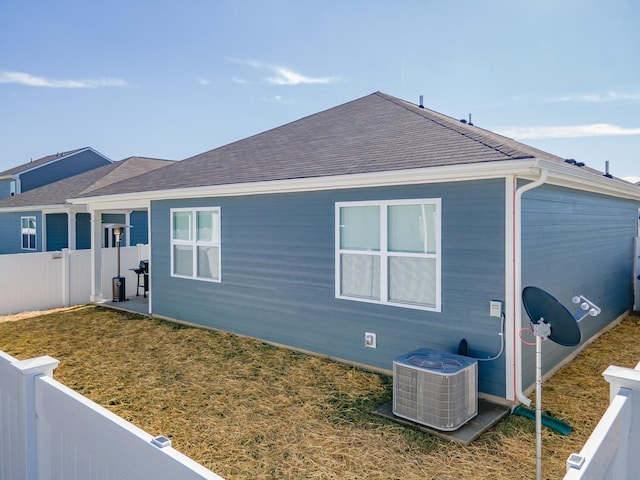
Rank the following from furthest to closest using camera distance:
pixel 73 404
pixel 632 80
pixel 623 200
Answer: pixel 632 80, pixel 623 200, pixel 73 404

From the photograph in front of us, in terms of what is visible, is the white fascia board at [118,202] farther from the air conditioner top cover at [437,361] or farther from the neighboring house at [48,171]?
the neighboring house at [48,171]

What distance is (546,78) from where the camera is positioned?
12594mm

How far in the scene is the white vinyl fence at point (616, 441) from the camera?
159 cm

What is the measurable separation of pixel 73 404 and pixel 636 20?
1220 centimetres

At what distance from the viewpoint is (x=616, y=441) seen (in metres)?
2.05

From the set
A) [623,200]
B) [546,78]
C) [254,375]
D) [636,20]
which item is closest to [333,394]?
[254,375]

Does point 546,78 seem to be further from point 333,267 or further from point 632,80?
point 333,267

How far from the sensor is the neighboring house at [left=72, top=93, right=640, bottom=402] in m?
5.00

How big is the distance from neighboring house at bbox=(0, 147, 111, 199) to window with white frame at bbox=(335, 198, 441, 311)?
22303 mm

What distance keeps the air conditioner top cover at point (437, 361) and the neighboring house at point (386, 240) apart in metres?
0.60

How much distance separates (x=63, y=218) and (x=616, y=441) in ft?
59.4

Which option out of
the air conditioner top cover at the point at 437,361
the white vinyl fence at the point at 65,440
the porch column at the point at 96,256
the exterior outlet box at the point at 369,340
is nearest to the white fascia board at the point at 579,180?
the air conditioner top cover at the point at 437,361

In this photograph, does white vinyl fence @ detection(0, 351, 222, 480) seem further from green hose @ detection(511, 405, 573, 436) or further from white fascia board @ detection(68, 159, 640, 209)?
white fascia board @ detection(68, 159, 640, 209)

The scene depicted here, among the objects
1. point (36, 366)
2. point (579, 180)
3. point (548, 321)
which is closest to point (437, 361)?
point (548, 321)
